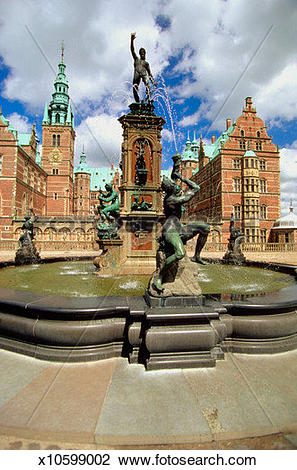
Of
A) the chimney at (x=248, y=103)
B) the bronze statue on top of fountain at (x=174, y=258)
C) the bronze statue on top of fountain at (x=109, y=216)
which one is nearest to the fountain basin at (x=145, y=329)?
the bronze statue on top of fountain at (x=174, y=258)

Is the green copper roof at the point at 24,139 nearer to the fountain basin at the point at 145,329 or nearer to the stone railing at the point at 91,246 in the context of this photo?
the stone railing at the point at 91,246

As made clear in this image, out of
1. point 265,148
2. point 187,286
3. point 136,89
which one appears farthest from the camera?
point 265,148

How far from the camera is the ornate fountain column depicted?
Result: 28.3ft

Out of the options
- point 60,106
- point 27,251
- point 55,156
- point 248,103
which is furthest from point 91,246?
point 60,106

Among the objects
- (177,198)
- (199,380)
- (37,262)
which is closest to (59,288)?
(177,198)

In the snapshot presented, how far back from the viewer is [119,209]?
29.1ft

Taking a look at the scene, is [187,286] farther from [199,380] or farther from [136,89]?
[136,89]

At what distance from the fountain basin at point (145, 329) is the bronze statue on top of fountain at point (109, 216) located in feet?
15.5

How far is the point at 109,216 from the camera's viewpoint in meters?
8.35

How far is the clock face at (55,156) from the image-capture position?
193 feet

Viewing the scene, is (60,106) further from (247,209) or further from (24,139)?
(247,209)

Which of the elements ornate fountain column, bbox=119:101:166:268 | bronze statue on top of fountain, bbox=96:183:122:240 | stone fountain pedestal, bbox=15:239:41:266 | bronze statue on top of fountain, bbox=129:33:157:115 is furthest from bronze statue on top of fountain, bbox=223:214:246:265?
stone fountain pedestal, bbox=15:239:41:266

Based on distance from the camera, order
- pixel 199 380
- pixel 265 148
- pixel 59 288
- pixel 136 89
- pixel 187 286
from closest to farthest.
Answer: pixel 199 380 → pixel 187 286 → pixel 59 288 → pixel 136 89 → pixel 265 148

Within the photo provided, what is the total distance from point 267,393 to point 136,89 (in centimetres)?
1054
